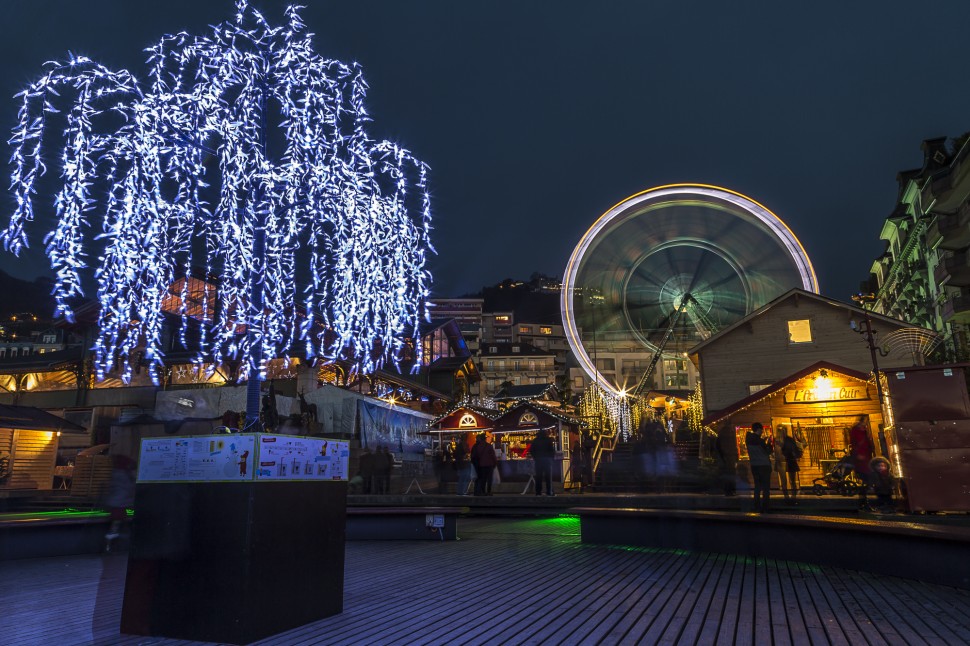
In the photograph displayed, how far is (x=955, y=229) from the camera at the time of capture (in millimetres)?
31578

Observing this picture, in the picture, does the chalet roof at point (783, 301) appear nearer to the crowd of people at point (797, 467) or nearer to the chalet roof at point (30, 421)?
the crowd of people at point (797, 467)

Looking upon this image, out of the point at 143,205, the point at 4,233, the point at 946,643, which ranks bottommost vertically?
the point at 946,643

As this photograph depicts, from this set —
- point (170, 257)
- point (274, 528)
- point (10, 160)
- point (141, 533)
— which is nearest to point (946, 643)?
point (274, 528)

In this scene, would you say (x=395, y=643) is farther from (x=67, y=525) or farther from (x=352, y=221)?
Answer: (x=352, y=221)

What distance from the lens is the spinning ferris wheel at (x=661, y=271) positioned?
1141 inches

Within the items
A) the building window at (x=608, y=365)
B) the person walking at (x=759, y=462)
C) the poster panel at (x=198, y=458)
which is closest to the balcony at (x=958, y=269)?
the person walking at (x=759, y=462)

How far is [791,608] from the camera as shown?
534 centimetres

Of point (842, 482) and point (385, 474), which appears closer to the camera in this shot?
point (842, 482)

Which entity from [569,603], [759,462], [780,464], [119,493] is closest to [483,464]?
[759,462]

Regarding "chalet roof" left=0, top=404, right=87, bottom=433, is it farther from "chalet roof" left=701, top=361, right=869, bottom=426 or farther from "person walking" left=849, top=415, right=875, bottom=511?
"person walking" left=849, top=415, right=875, bottom=511

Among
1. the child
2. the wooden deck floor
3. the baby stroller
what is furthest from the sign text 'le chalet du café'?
the wooden deck floor

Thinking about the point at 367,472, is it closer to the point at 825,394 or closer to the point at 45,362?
the point at 825,394

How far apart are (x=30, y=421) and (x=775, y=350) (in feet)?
88.6

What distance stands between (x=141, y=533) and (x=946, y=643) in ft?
18.4
